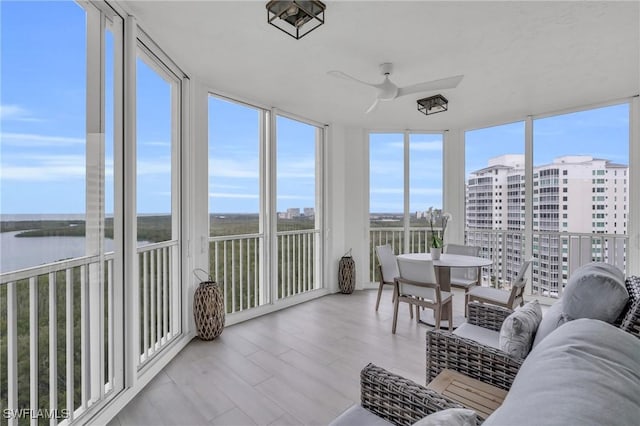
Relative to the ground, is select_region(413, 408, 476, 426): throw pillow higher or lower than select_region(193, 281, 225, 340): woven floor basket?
higher

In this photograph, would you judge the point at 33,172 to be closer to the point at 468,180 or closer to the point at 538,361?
the point at 538,361

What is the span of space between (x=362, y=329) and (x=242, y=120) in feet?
9.38

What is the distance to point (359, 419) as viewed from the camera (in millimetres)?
1222

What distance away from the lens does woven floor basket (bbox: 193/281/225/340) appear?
301 centimetres

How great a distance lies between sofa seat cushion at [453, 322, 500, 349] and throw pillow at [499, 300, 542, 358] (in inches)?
15.2

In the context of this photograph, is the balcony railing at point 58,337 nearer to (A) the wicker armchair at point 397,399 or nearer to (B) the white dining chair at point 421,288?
(A) the wicker armchair at point 397,399

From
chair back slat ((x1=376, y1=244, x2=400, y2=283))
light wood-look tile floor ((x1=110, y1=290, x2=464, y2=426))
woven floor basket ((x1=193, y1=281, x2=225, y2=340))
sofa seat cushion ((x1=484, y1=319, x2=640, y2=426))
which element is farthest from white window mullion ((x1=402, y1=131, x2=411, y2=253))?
sofa seat cushion ((x1=484, y1=319, x2=640, y2=426))

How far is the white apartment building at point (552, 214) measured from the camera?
13.1ft

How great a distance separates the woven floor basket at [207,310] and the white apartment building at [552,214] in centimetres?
416

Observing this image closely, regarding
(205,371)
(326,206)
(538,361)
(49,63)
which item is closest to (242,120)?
(326,206)

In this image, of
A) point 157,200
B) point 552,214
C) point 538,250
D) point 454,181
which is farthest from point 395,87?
point 538,250

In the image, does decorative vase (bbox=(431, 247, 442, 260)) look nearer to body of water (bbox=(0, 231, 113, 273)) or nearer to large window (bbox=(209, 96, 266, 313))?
large window (bbox=(209, 96, 266, 313))

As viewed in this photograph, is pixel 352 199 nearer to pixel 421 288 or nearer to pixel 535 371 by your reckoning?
pixel 421 288

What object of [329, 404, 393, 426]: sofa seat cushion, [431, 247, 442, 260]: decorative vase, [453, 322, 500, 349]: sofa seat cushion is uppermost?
[431, 247, 442, 260]: decorative vase
